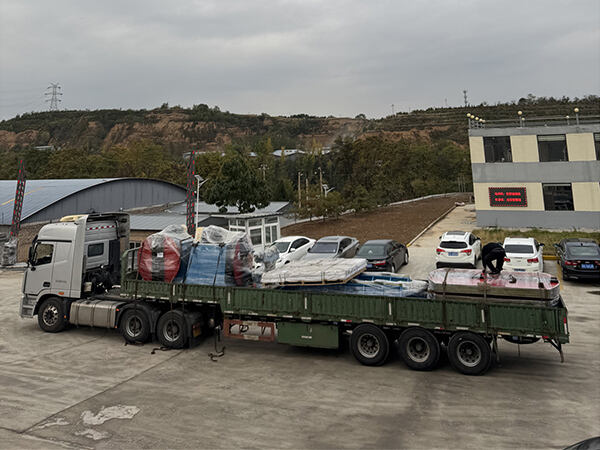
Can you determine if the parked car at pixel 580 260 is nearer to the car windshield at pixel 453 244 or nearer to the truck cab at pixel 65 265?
the car windshield at pixel 453 244

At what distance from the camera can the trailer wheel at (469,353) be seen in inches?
326

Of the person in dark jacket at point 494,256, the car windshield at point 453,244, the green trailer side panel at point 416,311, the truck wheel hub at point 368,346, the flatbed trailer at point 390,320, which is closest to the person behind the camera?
the flatbed trailer at point 390,320

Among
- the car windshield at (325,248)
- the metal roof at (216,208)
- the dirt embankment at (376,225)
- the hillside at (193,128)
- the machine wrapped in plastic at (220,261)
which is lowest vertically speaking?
the machine wrapped in plastic at (220,261)

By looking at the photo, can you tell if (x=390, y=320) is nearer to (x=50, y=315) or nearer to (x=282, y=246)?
(x=50, y=315)

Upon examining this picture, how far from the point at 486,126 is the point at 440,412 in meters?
26.3

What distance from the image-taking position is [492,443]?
19.8ft

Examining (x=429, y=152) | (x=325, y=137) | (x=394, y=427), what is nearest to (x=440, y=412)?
(x=394, y=427)

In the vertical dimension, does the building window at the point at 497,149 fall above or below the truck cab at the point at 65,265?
above

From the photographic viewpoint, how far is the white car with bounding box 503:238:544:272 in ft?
52.9

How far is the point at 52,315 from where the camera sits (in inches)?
470

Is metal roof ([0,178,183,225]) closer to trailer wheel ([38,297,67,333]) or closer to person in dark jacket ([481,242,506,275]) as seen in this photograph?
trailer wheel ([38,297,67,333])

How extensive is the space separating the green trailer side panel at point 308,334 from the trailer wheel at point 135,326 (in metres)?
3.60

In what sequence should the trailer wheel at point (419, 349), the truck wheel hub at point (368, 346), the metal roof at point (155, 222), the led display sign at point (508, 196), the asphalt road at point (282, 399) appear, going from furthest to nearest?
1. the metal roof at point (155, 222)
2. the led display sign at point (508, 196)
3. the truck wheel hub at point (368, 346)
4. the trailer wheel at point (419, 349)
5. the asphalt road at point (282, 399)

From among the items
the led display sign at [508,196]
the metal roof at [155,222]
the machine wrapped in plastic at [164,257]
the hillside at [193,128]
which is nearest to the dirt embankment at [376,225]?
the led display sign at [508,196]
